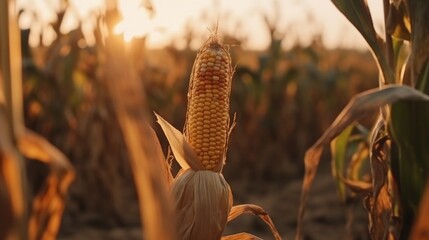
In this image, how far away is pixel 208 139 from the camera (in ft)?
6.83

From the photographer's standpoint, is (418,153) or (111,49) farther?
(418,153)

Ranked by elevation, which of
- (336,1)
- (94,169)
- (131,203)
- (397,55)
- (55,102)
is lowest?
(131,203)

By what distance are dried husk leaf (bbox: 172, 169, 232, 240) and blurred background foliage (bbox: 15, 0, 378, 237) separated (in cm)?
163

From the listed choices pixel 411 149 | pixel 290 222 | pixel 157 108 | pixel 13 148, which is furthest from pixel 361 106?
pixel 157 108

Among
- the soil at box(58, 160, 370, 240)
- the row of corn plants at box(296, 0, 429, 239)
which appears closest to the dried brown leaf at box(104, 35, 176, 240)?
the row of corn plants at box(296, 0, 429, 239)

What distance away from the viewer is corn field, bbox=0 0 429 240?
1079 millimetres

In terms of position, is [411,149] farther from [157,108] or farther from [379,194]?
[157,108]

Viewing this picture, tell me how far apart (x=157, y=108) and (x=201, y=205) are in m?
6.92

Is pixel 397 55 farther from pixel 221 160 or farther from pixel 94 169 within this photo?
pixel 94 169

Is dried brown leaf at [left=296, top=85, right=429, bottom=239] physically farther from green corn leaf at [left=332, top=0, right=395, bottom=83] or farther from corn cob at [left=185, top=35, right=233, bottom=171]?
green corn leaf at [left=332, top=0, right=395, bottom=83]

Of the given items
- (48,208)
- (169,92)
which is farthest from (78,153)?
(48,208)

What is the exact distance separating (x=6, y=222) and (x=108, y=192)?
555 centimetres

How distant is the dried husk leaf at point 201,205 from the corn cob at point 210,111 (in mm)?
71

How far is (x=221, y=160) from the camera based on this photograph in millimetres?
2119
